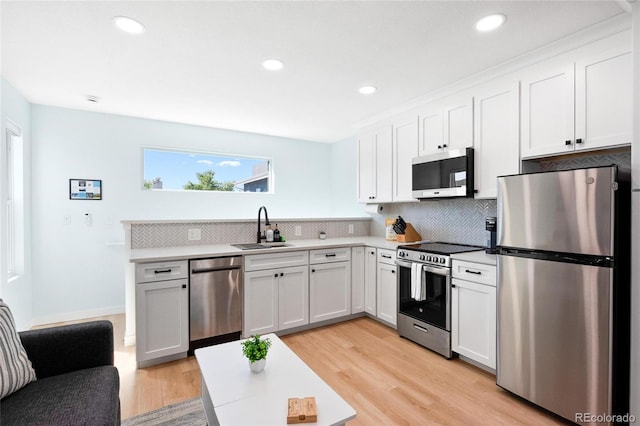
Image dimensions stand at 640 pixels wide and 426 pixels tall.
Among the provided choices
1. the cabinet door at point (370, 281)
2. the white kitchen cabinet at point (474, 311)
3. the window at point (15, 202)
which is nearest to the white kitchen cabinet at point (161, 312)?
the window at point (15, 202)

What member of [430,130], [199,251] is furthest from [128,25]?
[430,130]

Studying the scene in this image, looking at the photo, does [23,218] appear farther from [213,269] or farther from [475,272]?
[475,272]

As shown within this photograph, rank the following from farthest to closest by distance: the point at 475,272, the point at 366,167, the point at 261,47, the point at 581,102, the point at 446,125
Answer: the point at 366,167 < the point at 446,125 < the point at 475,272 < the point at 261,47 < the point at 581,102

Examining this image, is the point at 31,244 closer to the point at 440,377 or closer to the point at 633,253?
the point at 440,377

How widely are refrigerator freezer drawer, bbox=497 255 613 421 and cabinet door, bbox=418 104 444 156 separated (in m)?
1.40

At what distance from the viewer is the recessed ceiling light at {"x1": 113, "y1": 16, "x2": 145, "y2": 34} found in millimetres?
1925

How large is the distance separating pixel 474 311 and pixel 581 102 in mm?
1670

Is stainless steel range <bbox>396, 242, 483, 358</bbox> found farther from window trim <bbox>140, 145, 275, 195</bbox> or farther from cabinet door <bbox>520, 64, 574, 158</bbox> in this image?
window trim <bbox>140, 145, 275, 195</bbox>

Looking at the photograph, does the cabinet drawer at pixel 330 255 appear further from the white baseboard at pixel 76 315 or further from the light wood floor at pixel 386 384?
the white baseboard at pixel 76 315

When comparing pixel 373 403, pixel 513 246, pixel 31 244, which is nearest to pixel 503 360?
pixel 513 246

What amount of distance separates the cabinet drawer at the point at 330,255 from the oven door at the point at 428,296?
2.13 ft

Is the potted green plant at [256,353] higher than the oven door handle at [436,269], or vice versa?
the oven door handle at [436,269]

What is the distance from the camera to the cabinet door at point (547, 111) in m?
2.17

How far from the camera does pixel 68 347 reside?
1.61 meters
